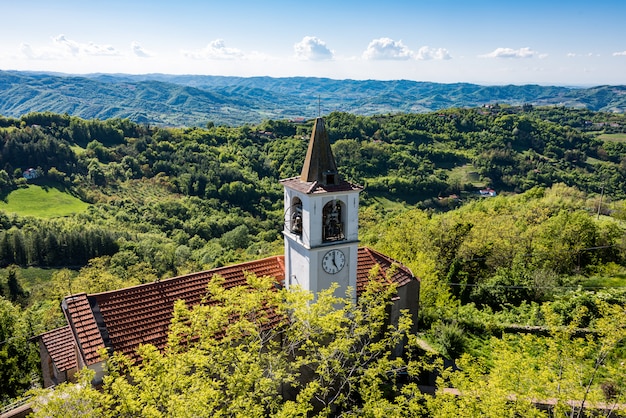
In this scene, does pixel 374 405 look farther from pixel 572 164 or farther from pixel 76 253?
pixel 572 164

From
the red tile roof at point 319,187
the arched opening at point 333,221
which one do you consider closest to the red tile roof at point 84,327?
the red tile roof at point 319,187

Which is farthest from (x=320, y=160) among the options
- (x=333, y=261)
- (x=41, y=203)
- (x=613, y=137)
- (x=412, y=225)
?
(x=613, y=137)

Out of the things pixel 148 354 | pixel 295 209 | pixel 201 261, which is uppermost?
pixel 295 209

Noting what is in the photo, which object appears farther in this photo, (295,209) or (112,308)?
(295,209)

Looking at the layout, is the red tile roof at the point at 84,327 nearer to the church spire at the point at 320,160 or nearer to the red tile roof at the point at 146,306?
the red tile roof at the point at 146,306

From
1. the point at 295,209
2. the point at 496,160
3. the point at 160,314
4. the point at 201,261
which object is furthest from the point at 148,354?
the point at 496,160

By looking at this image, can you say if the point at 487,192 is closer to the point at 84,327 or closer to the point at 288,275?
the point at 288,275
